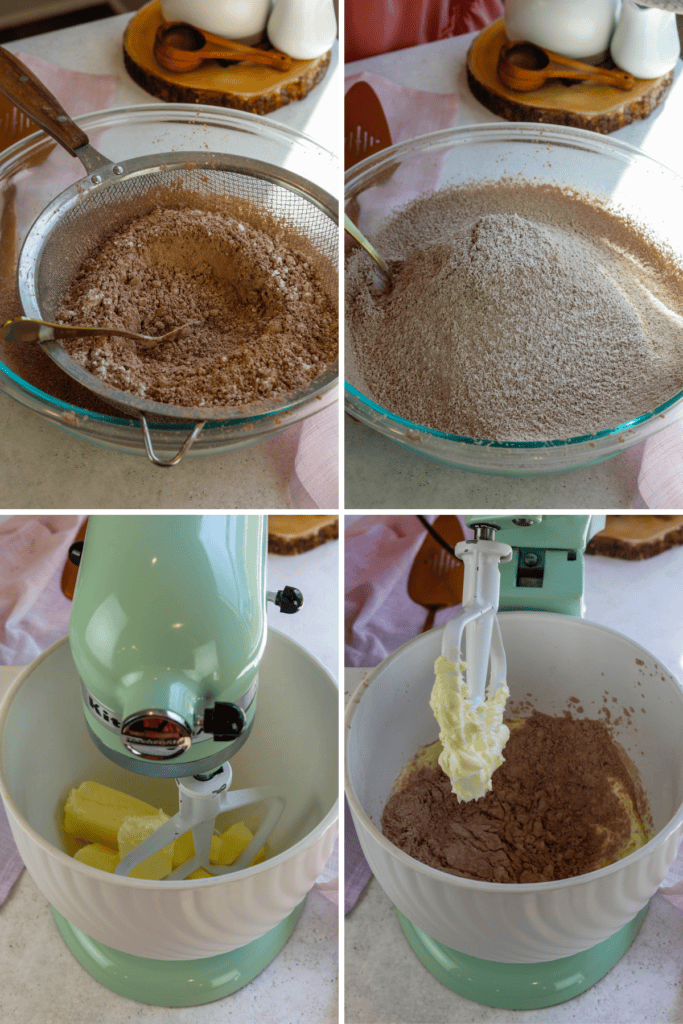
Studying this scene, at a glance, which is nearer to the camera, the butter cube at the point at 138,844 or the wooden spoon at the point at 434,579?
the butter cube at the point at 138,844

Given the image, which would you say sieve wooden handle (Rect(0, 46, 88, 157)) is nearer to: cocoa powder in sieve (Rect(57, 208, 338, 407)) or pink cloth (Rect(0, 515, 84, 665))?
cocoa powder in sieve (Rect(57, 208, 338, 407))

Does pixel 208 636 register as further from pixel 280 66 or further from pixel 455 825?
pixel 280 66

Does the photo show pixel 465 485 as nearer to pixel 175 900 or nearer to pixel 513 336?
pixel 513 336

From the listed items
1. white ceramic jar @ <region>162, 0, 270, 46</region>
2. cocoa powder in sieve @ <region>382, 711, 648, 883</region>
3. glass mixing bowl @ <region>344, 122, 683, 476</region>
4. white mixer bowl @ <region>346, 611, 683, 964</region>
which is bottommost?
A: cocoa powder in sieve @ <region>382, 711, 648, 883</region>

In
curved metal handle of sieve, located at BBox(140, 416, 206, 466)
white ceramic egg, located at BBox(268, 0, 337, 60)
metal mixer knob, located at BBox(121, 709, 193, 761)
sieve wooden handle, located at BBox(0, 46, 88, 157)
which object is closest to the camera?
metal mixer knob, located at BBox(121, 709, 193, 761)

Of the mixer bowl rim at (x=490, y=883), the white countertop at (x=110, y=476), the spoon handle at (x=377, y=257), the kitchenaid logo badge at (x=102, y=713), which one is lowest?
the mixer bowl rim at (x=490, y=883)

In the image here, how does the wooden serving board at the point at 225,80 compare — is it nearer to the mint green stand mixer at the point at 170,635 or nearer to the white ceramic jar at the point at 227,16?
the white ceramic jar at the point at 227,16

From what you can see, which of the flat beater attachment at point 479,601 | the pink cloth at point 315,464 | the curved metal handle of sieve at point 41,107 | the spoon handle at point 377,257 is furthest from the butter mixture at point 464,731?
the curved metal handle of sieve at point 41,107

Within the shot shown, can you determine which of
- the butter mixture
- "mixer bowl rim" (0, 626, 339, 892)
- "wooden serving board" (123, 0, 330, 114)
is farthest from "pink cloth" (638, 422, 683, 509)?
"wooden serving board" (123, 0, 330, 114)
